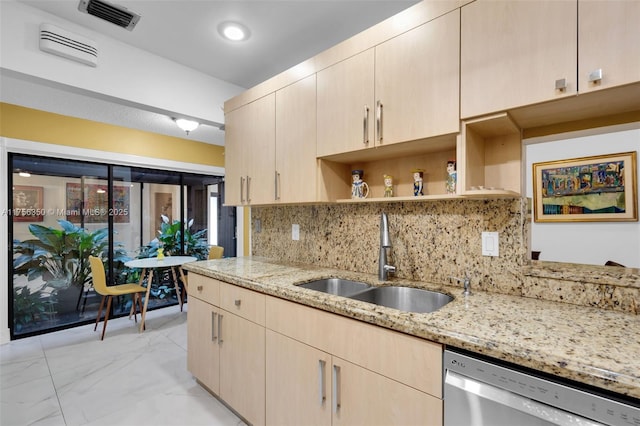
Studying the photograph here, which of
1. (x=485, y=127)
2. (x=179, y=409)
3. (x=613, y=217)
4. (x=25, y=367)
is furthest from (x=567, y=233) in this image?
(x=25, y=367)

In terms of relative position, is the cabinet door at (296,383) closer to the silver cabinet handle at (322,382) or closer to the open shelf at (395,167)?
the silver cabinet handle at (322,382)

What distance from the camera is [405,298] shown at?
1.65 metres

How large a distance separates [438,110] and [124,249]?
4.44 m

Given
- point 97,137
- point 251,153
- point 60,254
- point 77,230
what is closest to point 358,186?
point 251,153

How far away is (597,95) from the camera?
3.52ft

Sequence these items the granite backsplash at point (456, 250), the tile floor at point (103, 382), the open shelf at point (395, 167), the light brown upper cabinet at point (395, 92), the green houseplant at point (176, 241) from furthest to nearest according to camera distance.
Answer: the green houseplant at point (176, 241), the tile floor at point (103, 382), the open shelf at point (395, 167), the light brown upper cabinet at point (395, 92), the granite backsplash at point (456, 250)

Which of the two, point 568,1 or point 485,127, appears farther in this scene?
point 485,127

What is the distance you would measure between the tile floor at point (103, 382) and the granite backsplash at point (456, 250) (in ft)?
4.34

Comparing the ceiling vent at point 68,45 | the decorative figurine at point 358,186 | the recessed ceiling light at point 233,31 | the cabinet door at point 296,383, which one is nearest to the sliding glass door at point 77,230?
the ceiling vent at point 68,45

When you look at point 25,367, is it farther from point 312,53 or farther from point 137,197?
point 312,53

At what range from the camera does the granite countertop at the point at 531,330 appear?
758 millimetres

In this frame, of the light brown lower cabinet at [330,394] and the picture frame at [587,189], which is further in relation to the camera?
the picture frame at [587,189]

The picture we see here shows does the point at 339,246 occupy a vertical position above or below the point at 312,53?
below

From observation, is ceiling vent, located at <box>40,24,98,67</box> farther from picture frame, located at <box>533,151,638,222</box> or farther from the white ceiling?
picture frame, located at <box>533,151,638,222</box>
